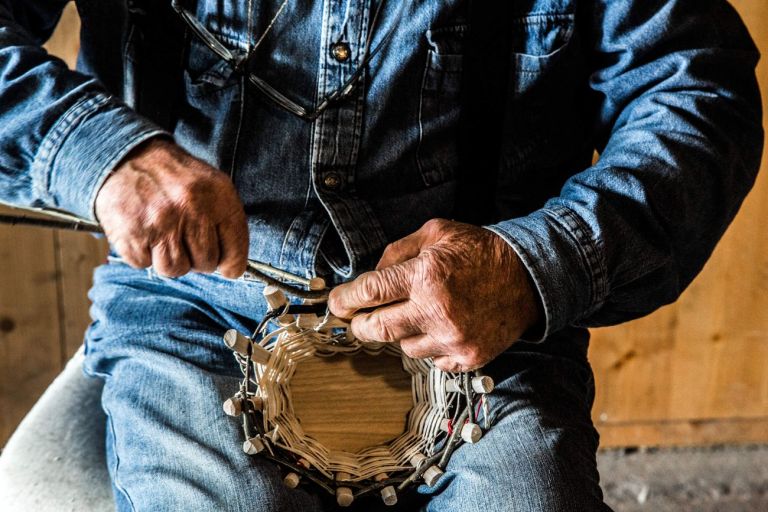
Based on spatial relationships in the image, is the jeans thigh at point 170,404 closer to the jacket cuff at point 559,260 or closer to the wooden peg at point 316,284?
the wooden peg at point 316,284

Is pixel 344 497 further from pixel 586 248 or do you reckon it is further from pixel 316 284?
pixel 586 248

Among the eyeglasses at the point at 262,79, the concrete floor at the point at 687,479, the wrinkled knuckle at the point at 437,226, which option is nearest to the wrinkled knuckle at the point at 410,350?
the wrinkled knuckle at the point at 437,226

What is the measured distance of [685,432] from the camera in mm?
1604

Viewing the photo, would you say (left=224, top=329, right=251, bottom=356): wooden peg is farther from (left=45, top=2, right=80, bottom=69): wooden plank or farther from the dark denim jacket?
(left=45, top=2, right=80, bottom=69): wooden plank

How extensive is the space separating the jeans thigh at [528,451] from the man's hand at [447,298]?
0.07m

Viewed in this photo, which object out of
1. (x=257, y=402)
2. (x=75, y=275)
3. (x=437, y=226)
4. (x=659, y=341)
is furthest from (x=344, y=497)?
(x=659, y=341)

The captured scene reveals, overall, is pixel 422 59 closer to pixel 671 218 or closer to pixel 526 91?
pixel 526 91

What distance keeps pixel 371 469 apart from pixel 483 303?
0.18m

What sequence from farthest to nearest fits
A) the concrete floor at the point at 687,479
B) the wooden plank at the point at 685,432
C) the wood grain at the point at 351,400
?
the wooden plank at the point at 685,432
the concrete floor at the point at 687,479
the wood grain at the point at 351,400

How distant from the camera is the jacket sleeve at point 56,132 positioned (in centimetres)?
62

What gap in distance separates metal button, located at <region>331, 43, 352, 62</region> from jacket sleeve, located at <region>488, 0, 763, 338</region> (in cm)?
22

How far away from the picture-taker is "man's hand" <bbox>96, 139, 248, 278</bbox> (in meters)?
0.59

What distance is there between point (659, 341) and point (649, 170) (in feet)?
2.91

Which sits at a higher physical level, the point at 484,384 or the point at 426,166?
the point at 426,166
